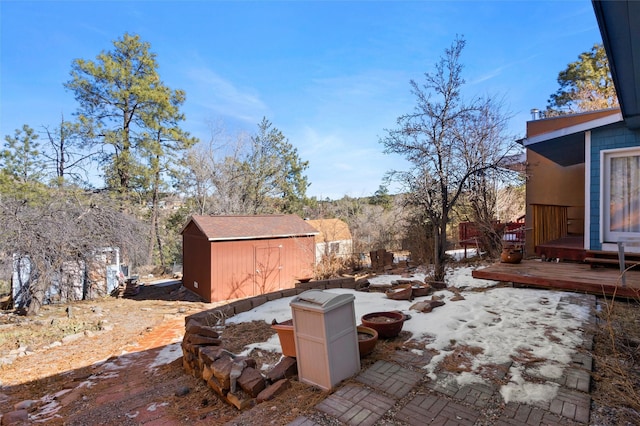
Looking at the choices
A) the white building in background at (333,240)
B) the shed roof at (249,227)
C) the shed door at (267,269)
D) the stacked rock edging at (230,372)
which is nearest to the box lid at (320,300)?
the stacked rock edging at (230,372)

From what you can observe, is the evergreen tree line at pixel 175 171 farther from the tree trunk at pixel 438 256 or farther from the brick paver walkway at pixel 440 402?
the brick paver walkway at pixel 440 402

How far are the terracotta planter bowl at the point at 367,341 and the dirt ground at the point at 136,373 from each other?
0.11 meters

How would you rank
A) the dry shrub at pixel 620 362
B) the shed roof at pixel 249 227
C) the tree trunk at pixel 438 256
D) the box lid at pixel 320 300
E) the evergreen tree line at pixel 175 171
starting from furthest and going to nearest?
the shed roof at pixel 249 227 → the evergreen tree line at pixel 175 171 → the tree trunk at pixel 438 256 → the box lid at pixel 320 300 → the dry shrub at pixel 620 362

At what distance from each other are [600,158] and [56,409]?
8.64 m

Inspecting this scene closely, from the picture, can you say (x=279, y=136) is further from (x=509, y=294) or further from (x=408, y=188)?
(x=509, y=294)

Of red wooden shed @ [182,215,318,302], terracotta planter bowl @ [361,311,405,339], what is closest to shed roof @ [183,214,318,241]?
red wooden shed @ [182,215,318,302]

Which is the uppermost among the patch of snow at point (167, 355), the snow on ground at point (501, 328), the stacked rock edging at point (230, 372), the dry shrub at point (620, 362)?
the dry shrub at point (620, 362)

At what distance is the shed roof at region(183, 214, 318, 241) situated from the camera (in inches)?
478

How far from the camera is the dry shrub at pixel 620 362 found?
2242 mm

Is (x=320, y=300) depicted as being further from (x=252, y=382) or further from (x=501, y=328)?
(x=501, y=328)

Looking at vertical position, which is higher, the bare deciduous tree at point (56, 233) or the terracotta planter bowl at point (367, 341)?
the bare deciduous tree at point (56, 233)

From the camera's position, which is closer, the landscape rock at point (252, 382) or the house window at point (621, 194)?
the landscape rock at point (252, 382)

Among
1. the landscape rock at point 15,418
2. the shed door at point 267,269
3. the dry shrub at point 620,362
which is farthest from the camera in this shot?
the shed door at point 267,269

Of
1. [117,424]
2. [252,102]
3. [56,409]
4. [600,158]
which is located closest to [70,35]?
[252,102]
